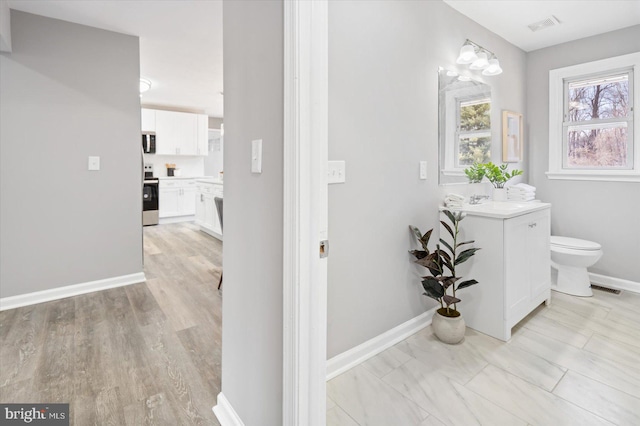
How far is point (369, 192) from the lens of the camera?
193cm

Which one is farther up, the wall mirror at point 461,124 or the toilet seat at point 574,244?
the wall mirror at point 461,124

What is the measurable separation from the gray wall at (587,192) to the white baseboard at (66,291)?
4.46 meters

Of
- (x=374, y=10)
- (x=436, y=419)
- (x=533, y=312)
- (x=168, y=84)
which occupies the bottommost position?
(x=436, y=419)

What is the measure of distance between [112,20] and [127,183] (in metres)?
1.45

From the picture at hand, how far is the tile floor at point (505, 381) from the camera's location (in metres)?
1.49

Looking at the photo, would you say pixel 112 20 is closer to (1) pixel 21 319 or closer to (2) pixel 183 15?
(2) pixel 183 15

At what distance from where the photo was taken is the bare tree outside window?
10.1 feet

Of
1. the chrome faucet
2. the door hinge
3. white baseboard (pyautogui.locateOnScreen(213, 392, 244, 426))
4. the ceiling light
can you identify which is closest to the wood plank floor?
white baseboard (pyautogui.locateOnScreen(213, 392, 244, 426))

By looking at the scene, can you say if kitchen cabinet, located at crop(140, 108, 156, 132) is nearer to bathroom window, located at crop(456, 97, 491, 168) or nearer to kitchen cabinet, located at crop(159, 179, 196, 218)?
kitchen cabinet, located at crop(159, 179, 196, 218)

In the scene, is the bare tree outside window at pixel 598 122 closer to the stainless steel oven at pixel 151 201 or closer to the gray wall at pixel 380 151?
the gray wall at pixel 380 151

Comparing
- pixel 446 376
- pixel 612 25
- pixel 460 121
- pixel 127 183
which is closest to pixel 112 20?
pixel 127 183

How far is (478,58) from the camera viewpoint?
8.66ft

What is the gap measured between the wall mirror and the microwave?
227 inches

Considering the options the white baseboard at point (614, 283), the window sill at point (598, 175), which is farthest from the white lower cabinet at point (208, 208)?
the white baseboard at point (614, 283)
